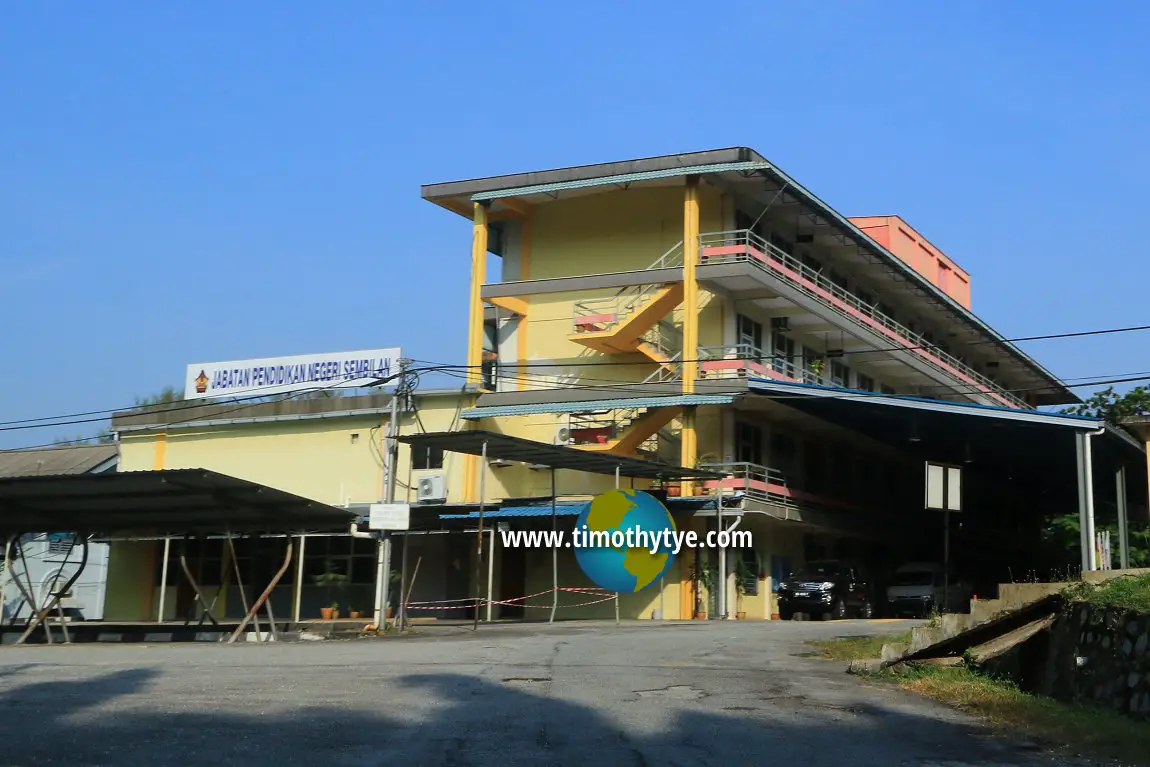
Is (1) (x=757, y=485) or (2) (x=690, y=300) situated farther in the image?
(2) (x=690, y=300)

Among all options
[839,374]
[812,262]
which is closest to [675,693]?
[812,262]

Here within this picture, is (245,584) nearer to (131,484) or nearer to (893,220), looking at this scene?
(131,484)

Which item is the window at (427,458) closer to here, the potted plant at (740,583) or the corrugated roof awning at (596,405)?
the corrugated roof awning at (596,405)

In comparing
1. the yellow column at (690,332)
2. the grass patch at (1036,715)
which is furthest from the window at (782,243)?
the grass patch at (1036,715)

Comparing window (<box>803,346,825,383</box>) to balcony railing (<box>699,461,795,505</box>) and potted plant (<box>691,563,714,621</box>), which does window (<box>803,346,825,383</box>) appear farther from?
potted plant (<box>691,563,714,621</box>)

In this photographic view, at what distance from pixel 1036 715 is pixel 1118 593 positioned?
1.78 metres

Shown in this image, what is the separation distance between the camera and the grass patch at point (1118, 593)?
1200 centimetres

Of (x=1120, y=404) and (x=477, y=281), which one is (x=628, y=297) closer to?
(x=477, y=281)

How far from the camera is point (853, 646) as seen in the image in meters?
18.7

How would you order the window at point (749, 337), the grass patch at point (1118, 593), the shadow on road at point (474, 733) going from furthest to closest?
the window at point (749, 337) < the grass patch at point (1118, 593) < the shadow on road at point (474, 733)

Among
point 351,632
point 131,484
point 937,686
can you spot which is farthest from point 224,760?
point 351,632

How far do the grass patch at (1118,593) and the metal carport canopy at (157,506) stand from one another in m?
14.4

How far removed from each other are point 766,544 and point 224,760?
32477mm

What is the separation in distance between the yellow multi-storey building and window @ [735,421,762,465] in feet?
0.32
